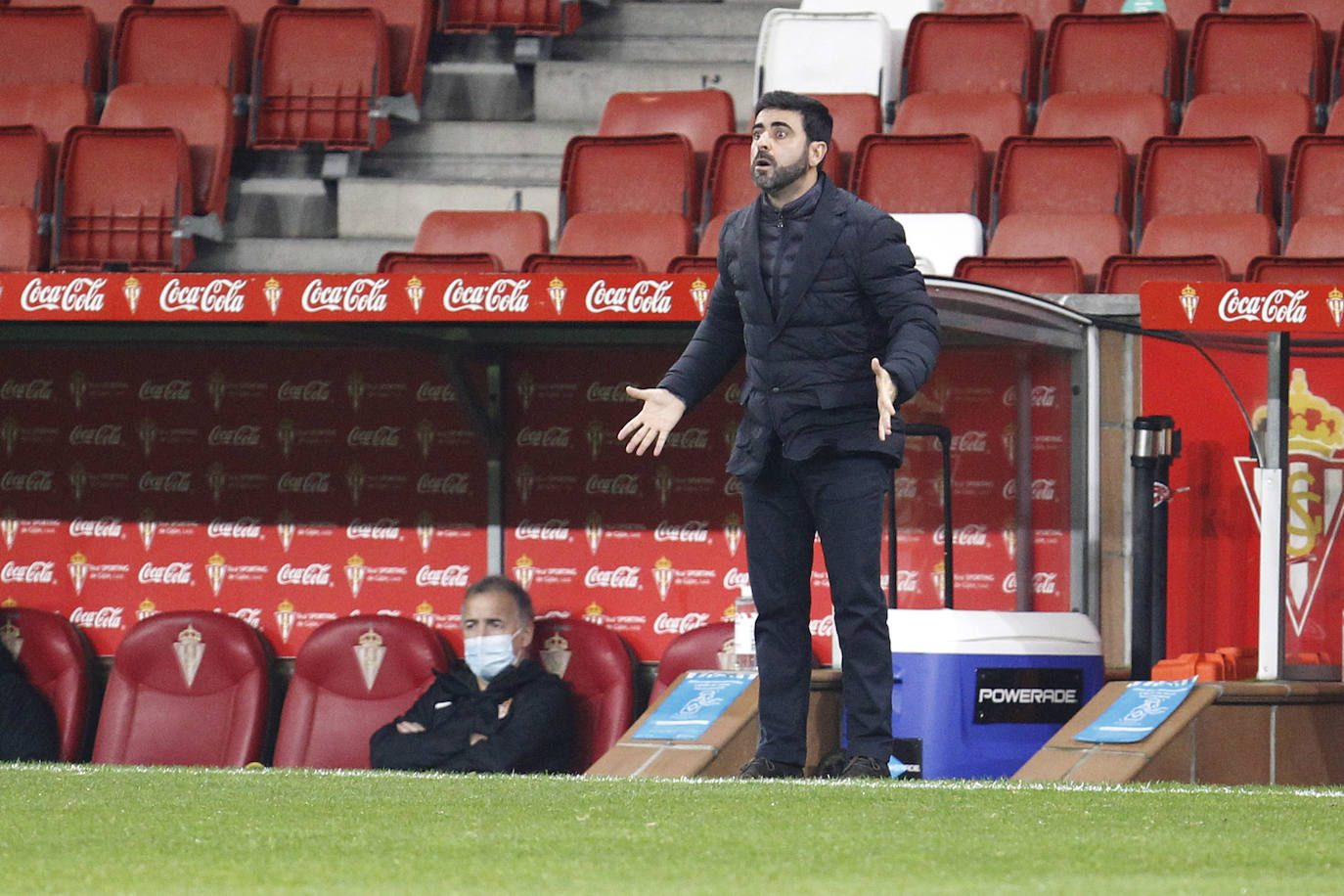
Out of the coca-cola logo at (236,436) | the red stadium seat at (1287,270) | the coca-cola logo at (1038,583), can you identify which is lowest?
the coca-cola logo at (1038,583)

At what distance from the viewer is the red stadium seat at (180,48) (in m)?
10.9

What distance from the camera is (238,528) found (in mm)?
8773

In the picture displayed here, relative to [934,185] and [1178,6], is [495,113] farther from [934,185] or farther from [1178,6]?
[1178,6]

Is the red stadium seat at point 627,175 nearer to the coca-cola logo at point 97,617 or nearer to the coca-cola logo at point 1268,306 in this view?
the coca-cola logo at point 97,617

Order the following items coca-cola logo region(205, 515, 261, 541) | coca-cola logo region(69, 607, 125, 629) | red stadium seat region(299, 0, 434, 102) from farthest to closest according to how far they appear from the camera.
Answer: red stadium seat region(299, 0, 434, 102) < coca-cola logo region(69, 607, 125, 629) < coca-cola logo region(205, 515, 261, 541)

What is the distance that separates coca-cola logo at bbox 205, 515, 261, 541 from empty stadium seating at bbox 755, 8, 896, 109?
11.6 feet

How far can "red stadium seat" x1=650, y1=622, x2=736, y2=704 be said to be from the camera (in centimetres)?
801

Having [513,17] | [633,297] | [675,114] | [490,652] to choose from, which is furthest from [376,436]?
[513,17]

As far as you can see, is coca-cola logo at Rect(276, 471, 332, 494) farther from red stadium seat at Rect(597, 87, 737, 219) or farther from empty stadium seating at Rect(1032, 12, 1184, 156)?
empty stadium seating at Rect(1032, 12, 1184, 156)

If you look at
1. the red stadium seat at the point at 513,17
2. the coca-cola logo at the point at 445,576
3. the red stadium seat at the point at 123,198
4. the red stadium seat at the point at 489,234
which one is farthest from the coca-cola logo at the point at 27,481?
the red stadium seat at the point at 513,17

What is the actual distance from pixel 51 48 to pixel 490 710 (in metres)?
5.40

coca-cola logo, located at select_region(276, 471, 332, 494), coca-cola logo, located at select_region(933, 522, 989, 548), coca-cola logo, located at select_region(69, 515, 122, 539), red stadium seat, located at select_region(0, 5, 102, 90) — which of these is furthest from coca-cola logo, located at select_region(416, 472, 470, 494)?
red stadium seat, located at select_region(0, 5, 102, 90)

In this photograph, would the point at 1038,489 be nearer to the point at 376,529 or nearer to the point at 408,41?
the point at 376,529

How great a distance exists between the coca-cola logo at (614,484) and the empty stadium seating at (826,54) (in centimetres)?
295
